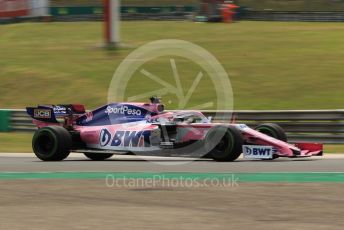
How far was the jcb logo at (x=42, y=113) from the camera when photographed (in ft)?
46.7

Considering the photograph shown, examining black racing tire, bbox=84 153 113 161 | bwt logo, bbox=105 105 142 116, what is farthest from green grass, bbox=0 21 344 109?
bwt logo, bbox=105 105 142 116

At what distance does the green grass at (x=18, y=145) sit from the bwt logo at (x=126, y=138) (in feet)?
12.6

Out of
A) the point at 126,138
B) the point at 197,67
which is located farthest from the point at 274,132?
the point at 197,67

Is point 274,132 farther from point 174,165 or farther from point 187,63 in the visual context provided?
point 187,63

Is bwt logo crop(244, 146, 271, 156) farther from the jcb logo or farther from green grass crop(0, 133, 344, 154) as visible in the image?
the jcb logo

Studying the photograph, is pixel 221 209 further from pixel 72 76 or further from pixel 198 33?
pixel 198 33

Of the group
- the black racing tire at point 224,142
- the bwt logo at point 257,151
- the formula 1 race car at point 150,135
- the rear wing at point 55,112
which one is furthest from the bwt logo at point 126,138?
the bwt logo at point 257,151

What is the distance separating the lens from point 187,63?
2953 centimetres

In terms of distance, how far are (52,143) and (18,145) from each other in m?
5.07

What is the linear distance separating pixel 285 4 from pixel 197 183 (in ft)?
215

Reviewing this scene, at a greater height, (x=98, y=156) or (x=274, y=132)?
(x=274, y=132)

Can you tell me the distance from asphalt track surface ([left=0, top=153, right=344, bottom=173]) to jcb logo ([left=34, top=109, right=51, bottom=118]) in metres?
0.86

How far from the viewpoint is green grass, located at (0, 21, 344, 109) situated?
2419 cm

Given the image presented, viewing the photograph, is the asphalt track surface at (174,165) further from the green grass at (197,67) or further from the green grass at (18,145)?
the green grass at (197,67)
